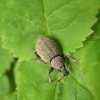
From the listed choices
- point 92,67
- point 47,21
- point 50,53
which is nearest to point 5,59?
point 50,53

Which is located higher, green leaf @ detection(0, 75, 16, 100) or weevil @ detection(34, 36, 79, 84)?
weevil @ detection(34, 36, 79, 84)

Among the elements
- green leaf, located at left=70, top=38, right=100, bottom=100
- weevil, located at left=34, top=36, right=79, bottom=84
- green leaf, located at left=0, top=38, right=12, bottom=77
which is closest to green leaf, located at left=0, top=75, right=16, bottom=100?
green leaf, located at left=0, top=38, right=12, bottom=77

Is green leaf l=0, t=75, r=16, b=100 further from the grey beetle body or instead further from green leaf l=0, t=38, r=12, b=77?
the grey beetle body

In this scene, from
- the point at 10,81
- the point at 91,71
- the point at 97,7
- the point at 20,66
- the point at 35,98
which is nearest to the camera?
the point at 91,71

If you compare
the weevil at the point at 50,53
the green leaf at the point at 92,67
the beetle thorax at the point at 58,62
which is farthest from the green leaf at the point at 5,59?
the green leaf at the point at 92,67

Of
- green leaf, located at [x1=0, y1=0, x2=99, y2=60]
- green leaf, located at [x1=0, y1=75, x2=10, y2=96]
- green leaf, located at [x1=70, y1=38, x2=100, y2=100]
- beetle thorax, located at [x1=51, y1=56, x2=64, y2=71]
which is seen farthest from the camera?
green leaf, located at [x1=0, y1=75, x2=10, y2=96]

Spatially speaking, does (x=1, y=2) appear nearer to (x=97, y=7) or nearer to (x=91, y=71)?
(x=97, y=7)

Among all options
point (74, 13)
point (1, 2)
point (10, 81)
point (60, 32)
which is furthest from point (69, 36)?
point (10, 81)
